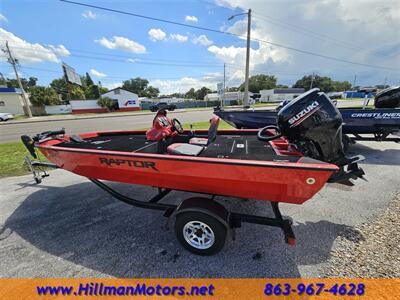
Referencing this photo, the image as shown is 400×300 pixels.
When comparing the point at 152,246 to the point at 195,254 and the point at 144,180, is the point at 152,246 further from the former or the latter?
the point at 144,180

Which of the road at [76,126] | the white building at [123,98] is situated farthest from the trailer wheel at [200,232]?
the white building at [123,98]

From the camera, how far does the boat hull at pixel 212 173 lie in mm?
1671

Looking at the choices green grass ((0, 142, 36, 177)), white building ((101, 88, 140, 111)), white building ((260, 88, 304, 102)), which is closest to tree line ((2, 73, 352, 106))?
white building ((260, 88, 304, 102))

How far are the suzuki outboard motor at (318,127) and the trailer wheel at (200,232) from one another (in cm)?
134

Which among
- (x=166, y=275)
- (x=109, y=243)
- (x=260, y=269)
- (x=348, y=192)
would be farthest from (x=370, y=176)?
(x=109, y=243)

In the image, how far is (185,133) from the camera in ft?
13.4

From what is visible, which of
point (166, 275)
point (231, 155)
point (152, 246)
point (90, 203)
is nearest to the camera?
point (166, 275)

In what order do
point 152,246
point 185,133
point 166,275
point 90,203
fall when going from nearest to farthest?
point 166,275 → point 152,246 → point 90,203 → point 185,133

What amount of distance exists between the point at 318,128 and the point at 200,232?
173cm

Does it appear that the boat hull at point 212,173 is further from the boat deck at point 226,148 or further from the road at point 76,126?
the road at point 76,126

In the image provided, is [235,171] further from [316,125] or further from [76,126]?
[76,126]

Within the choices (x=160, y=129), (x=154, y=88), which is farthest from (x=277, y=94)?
(x=160, y=129)

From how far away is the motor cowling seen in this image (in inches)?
81.6

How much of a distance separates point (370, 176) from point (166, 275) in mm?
4311
